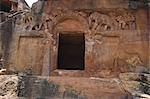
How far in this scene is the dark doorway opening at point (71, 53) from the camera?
13891 mm

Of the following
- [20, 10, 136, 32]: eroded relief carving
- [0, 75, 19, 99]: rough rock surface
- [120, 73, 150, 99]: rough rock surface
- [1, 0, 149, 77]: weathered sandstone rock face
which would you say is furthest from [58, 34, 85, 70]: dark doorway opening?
[0, 75, 19, 99]: rough rock surface

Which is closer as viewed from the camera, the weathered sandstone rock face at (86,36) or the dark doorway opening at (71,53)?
the weathered sandstone rock face at (86,36)

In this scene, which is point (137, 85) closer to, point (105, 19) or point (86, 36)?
point (86, 36)

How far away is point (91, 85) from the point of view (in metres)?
8.00

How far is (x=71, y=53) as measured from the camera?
49.4ft

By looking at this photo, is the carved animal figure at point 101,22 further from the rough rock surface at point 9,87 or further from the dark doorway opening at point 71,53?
the rough rock surface at point 9,87

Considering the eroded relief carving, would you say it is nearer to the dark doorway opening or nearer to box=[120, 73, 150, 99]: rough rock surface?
the dark doorway opening

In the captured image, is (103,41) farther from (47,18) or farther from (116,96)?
(116,96)

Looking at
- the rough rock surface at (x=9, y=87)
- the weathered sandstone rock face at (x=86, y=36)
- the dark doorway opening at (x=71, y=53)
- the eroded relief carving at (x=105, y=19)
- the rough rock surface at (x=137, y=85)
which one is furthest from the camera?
the dark doorway opening at (x=71, y=53)

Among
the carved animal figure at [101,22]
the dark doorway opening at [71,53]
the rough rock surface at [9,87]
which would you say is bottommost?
the rough rock surface at [9,87]

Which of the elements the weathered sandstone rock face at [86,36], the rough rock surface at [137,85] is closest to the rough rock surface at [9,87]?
the weathered sandstone rock face at [86,36]

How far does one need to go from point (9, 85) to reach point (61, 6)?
15.8ft

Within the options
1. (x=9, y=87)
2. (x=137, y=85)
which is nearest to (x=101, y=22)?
(x=137, y=85)

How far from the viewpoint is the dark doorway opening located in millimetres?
13891
